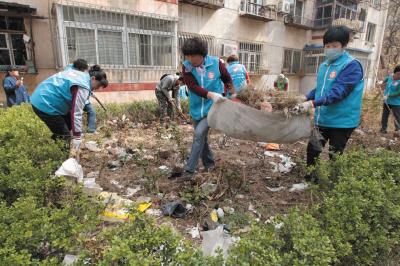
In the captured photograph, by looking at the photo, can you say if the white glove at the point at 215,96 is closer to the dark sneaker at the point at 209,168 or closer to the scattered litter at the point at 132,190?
the dark sneaker at the point at 209,168

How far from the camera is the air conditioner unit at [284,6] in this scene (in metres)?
13.7

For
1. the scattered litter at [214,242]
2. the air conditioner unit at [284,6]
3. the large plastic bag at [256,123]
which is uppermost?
the air conditioner unit at [284,6]

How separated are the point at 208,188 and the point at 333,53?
1.83m

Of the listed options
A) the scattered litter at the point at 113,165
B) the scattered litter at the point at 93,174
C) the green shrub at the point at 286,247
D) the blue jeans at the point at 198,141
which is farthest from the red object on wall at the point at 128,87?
the green shrub at the point at 286,247

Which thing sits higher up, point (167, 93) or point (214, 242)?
point (167, 93)

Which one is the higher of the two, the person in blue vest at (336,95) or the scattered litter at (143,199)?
the person in blue vest at (336,95)

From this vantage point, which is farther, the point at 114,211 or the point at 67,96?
the point at 67,96

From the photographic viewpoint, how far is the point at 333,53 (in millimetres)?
2658

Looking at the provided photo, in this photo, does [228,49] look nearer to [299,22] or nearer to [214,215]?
[299,22]

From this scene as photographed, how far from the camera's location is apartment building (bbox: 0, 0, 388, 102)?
7164 millimetres

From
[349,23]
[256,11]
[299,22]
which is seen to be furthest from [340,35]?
[349,23]

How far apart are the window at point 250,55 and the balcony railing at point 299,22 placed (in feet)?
7.88

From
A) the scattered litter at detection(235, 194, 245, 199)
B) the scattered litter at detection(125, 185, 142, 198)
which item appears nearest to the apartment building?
the scattered litter at detection(235, 194, 245, 199)

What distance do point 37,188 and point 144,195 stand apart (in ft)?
3.72
